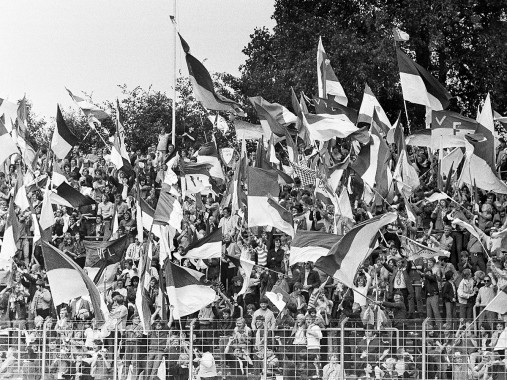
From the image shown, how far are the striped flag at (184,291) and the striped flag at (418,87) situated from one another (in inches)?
328

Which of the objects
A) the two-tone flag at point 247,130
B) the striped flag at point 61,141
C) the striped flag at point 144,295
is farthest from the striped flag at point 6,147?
the striped flag at point 144,295

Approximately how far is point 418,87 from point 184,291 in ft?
29.7

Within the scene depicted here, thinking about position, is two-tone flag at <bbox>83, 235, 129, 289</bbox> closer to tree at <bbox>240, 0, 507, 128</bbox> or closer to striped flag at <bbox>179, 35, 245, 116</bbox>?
striped flag at <bbox>179, 35, 245, 116</bbox>

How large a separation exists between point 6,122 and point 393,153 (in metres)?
11.4

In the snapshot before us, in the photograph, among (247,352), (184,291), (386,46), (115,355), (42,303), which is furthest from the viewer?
(386,46)

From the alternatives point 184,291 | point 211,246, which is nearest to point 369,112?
point 211,246

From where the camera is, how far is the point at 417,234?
33.1 m

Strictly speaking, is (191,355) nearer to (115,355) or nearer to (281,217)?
(115,355)

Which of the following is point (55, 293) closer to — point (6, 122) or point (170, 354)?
point (170, 354)

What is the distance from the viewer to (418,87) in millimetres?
33906

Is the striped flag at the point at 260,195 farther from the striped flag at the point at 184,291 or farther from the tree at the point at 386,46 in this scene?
the tree at the point at 386,46

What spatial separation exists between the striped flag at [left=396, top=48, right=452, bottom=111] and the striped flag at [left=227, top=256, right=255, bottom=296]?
5.70 meters

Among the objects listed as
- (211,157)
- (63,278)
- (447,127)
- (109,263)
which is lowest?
(63,278)

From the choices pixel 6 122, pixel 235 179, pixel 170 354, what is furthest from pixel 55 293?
pixel 6 122
